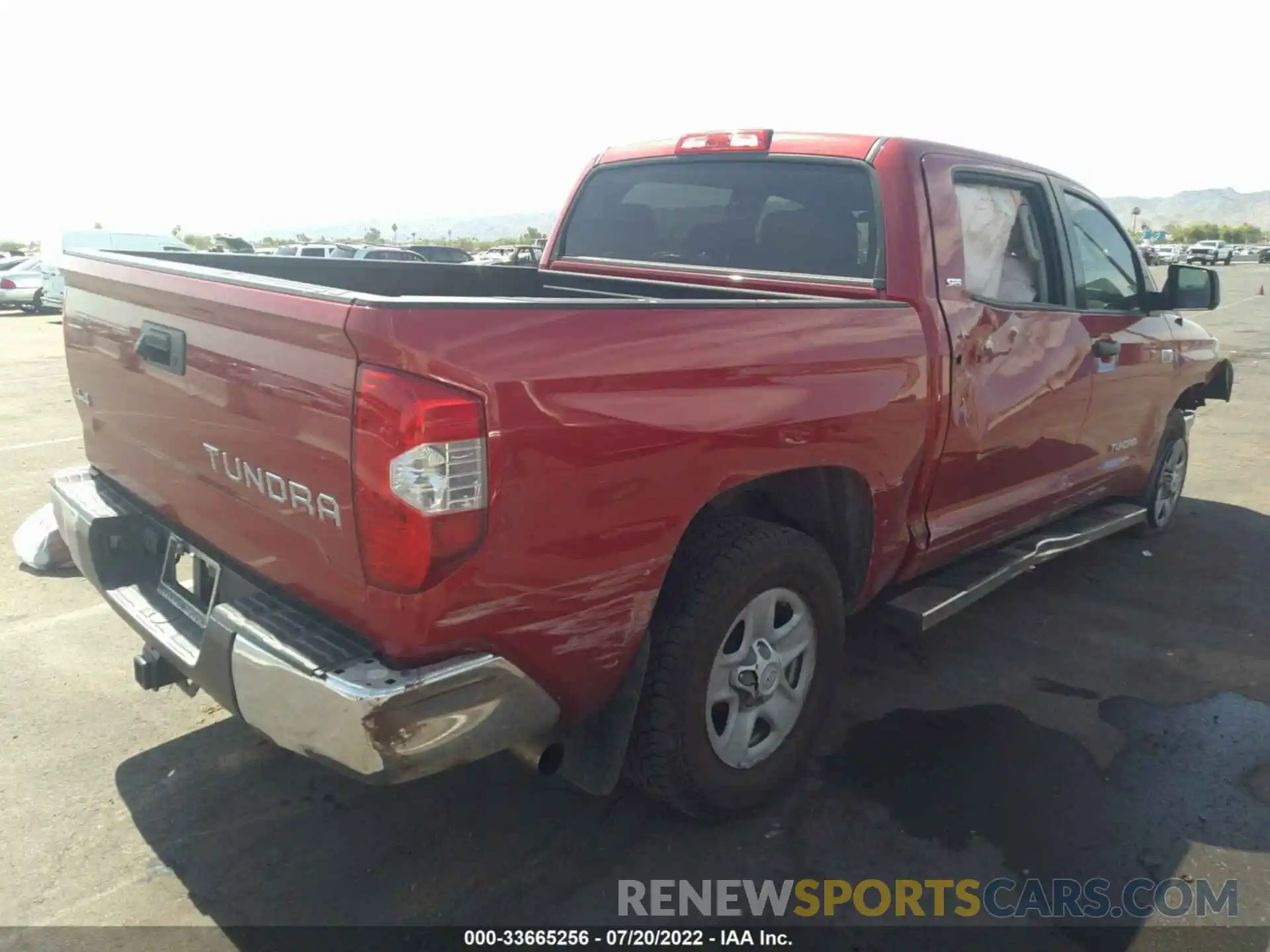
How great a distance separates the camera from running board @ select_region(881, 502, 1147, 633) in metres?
3.40

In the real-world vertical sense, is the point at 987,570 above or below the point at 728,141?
below

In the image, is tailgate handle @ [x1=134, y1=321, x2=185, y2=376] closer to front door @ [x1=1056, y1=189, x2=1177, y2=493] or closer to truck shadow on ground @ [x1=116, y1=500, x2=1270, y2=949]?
truck shadow on ground @ [x1=116, y1=500, x2=1270, y2=949]

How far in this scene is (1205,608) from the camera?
187 inches

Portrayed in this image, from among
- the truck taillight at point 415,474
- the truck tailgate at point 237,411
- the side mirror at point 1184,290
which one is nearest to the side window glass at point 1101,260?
the side mirror at point 1184,290

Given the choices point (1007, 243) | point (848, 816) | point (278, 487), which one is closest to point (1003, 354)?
point (1007, 243)

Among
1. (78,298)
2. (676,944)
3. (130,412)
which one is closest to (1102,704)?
(676,944)

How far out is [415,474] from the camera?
194cm

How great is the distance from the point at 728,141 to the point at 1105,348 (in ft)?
6.36

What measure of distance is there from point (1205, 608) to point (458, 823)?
3860 millimetres

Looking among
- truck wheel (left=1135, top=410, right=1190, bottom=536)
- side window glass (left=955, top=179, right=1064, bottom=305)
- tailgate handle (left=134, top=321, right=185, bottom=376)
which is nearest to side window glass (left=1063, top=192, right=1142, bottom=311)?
side window glass (left=955, top=179, right=1064, bottom=305)

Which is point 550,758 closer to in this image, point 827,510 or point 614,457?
point 614,457

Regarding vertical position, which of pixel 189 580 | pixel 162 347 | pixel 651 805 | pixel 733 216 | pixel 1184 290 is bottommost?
pixel 651 805

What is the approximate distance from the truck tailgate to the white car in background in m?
14.2

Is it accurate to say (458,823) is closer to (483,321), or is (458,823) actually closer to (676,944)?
(676,944)
